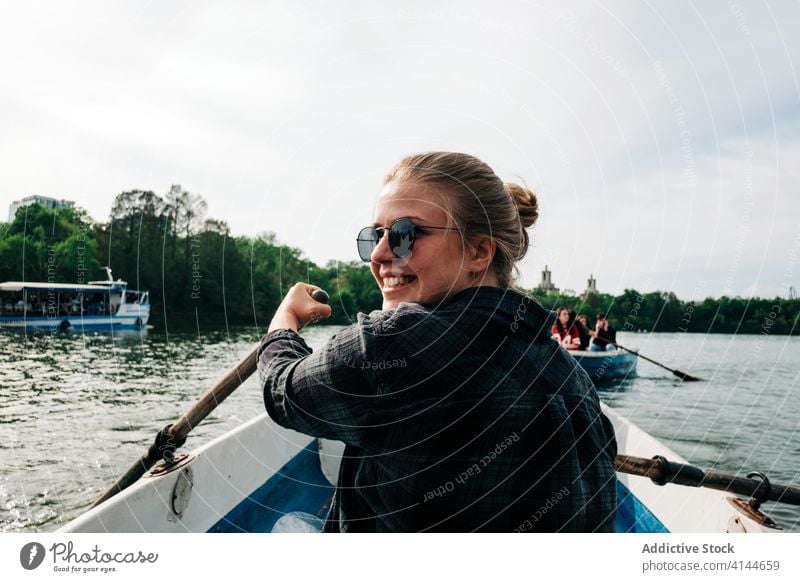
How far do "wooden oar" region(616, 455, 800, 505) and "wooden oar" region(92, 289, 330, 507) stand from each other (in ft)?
4.74

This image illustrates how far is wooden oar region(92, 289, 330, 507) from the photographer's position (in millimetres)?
1795

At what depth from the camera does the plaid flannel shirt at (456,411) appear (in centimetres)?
83

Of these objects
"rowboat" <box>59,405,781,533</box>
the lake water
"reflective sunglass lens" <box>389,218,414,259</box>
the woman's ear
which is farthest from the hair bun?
the lake water

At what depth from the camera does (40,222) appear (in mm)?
2211

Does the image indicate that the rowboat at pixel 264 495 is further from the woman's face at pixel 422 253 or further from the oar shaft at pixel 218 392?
the woman's face at pixel 422 253

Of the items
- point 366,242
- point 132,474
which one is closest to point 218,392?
point 132,474

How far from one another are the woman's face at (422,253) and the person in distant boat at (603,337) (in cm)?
1243

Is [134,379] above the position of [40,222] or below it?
below

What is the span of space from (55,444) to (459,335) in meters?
7.06

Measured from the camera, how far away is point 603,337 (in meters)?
13.2

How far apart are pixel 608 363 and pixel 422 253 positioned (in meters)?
11.1

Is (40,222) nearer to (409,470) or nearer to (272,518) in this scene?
(272,518)
